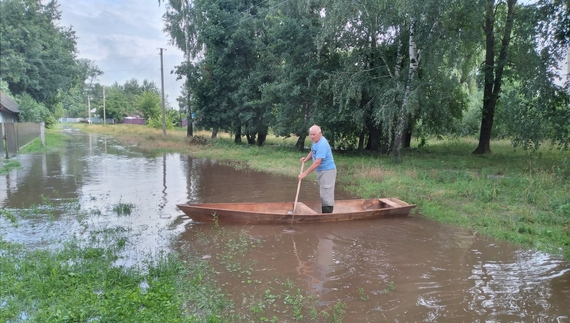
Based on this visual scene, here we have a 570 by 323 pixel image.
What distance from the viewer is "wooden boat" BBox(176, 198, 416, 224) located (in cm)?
779

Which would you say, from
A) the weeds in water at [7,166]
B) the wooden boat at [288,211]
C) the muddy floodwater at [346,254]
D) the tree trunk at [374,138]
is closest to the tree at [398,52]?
the tree trunk at [374,138]

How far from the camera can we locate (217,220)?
7918mm

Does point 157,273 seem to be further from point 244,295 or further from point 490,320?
point 490,320

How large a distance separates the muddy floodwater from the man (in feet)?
1.98

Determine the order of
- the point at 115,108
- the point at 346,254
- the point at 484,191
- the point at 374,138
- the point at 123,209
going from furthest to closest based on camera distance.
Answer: the point at 115,108 → the point at 374,138 → the point at 484,191 → the point at 123,209 → the point at 346,254

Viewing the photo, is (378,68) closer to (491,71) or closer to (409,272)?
(491,71)

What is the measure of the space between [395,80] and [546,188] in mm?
7474

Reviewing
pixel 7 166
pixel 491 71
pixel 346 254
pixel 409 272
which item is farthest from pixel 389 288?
pixel 491 71

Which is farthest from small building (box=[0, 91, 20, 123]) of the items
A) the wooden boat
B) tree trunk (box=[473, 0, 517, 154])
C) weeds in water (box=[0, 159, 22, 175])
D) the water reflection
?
tree trunk (box=[473, 0, 517, 154])

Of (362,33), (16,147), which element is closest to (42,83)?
(16,147)

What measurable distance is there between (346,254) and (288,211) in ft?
7.81

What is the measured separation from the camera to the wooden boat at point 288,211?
7789 millimetres

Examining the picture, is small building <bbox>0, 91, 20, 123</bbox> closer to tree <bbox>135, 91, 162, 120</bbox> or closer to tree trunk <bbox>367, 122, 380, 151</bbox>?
tree trunk <bbox>367, 122, 380, 151</bbox>

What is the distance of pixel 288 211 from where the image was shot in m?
8.84
